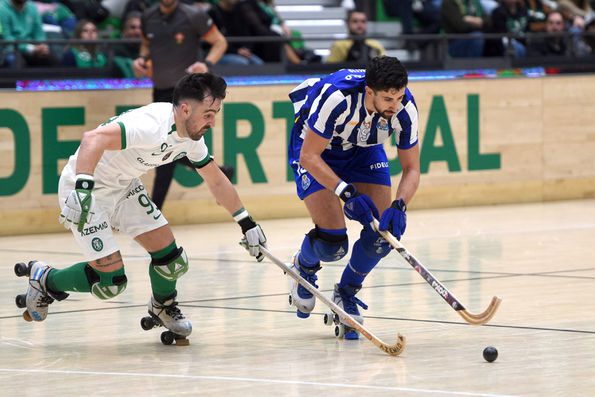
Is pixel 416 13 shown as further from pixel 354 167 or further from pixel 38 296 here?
pixel 38 296

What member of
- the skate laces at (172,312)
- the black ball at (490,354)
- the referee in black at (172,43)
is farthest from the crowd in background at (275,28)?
the black ball at (490,354)

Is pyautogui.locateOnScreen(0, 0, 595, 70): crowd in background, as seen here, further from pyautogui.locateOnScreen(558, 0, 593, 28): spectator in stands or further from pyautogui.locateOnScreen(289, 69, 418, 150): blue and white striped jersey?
pyautogui.locateOnScreen(289, 69, 418, 150): blue and white striped jersey

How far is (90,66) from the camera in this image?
1284cm

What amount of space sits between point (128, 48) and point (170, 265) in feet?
21.1

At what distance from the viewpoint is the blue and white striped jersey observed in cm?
732

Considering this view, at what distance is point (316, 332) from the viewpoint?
766 cm

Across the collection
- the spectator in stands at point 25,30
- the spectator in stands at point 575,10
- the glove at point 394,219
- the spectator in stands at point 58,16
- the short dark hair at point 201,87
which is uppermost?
the short dark hair at point 201,87

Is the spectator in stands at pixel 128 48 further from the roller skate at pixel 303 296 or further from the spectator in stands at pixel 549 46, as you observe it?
the roller skate at pixel 303 296

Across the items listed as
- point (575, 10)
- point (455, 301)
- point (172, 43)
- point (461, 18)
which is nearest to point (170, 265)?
point (455, 301)

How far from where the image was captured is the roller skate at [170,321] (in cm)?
729

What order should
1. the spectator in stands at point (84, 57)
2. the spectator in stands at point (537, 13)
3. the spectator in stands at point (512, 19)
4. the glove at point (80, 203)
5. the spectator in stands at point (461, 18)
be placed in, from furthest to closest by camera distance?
1. the spectator in stands at point (537, 13)
2. the spectator in stands at point (512, 19)
3. the spectator in stands at point (461, 18)
4. the spectator in stands at point (84, 57)
5. the glove at point (80, 203)

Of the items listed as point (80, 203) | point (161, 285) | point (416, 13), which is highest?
point (80, 203)

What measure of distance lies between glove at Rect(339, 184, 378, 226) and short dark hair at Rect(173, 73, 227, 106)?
87 centimetres

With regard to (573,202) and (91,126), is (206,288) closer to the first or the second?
(91,126)
